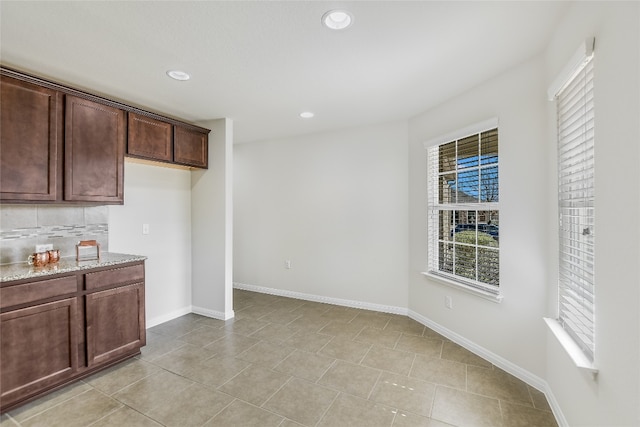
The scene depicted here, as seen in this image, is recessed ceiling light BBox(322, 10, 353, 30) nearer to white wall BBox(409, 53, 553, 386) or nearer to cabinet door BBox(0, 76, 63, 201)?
white wall BBox(409, 53, 553, 386)

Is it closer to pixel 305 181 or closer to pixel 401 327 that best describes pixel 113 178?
pixel 305 181

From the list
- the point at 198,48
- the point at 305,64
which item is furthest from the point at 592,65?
the point at 198,48

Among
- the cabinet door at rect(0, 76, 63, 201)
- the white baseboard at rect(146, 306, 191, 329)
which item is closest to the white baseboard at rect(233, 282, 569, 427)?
the white baseboard at rect(146, 306, 191, 329)

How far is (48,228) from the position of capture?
2646 mm

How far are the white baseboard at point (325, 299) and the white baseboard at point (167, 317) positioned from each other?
1259 mm

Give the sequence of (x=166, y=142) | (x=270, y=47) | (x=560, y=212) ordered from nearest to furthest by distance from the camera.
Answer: (x=560, y=212) < (x=270, y=47) < (x=166, y=142)

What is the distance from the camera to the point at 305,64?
2.31 metres

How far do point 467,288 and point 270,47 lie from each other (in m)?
2.69

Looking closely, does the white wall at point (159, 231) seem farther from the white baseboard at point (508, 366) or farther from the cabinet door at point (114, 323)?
the white baseboard at point (508, 366)

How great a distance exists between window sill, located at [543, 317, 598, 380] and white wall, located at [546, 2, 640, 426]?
4 cm

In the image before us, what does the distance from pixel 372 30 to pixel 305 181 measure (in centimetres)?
277

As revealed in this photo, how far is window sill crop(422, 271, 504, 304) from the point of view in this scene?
8.27 ft

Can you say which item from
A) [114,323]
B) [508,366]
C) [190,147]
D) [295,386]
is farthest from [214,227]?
[508,366]

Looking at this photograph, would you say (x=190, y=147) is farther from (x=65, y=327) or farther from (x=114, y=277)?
(x=65, y=327)
